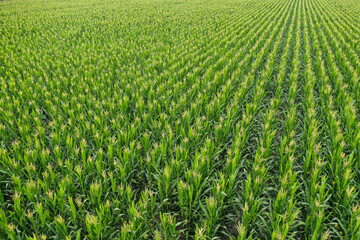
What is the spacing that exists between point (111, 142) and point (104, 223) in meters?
1.21

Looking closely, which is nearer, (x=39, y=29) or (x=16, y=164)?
(x=16, y=164)

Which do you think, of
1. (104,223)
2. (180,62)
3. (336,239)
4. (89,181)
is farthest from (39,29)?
(336,239)

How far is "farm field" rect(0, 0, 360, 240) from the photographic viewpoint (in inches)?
81.7

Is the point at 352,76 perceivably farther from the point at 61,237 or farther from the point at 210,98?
the point at 61,237

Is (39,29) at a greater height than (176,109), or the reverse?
(39,29)

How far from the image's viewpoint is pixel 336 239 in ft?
7.29

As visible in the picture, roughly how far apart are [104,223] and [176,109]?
7.48 ft

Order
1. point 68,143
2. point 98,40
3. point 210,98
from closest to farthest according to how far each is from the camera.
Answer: point 68,143, point 210,98, point 98,40

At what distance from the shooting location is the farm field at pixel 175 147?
2.07 metres

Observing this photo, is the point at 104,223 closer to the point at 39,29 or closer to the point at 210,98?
the point at 210,98

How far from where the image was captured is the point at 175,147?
9.95ft

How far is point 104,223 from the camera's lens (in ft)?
6.45

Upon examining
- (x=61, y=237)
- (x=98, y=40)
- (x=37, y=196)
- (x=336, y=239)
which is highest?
(x=98, y=40)

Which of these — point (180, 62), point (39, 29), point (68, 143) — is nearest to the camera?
point (68, 143)
